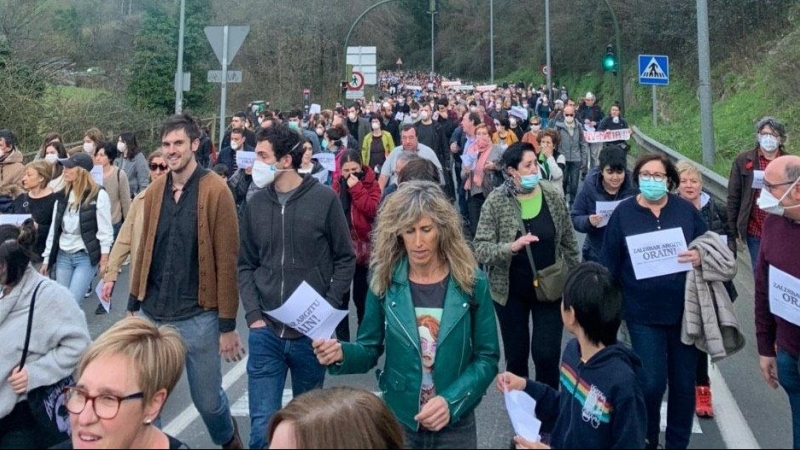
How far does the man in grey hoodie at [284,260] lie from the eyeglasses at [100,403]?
1778 millimetres

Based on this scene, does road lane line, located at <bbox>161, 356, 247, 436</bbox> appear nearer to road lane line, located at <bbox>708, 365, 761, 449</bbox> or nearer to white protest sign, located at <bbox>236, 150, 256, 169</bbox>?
road lane line, located at <bbox>708, 365, 761, 449</bbox>

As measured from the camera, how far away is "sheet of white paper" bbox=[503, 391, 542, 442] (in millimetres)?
2945

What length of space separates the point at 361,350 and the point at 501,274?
1.83 m

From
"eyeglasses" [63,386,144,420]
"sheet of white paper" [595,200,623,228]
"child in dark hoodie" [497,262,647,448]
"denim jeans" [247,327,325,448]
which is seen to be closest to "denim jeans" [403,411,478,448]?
"child in dark hoodie" [497,262,647,448]

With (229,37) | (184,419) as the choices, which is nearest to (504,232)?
(184,419)

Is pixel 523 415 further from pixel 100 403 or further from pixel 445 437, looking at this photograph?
pixel 100 403

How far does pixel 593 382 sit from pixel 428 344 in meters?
0.70

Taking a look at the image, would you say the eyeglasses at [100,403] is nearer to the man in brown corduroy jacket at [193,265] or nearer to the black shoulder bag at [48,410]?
the black shoulder bag at [48,410]

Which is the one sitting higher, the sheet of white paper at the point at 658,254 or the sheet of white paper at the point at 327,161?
the sheet of white paper at the point at 327,161

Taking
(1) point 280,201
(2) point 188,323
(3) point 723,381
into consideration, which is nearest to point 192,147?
(1) point 280,201

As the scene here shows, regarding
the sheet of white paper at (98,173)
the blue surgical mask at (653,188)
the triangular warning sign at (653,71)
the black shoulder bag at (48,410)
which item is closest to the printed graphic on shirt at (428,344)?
the black shoulder bag at (48,410)

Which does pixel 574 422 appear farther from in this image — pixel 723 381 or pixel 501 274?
pixel 723 381

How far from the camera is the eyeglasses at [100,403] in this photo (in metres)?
2.76

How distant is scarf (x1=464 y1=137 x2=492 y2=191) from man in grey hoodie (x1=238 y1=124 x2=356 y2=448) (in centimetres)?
612
